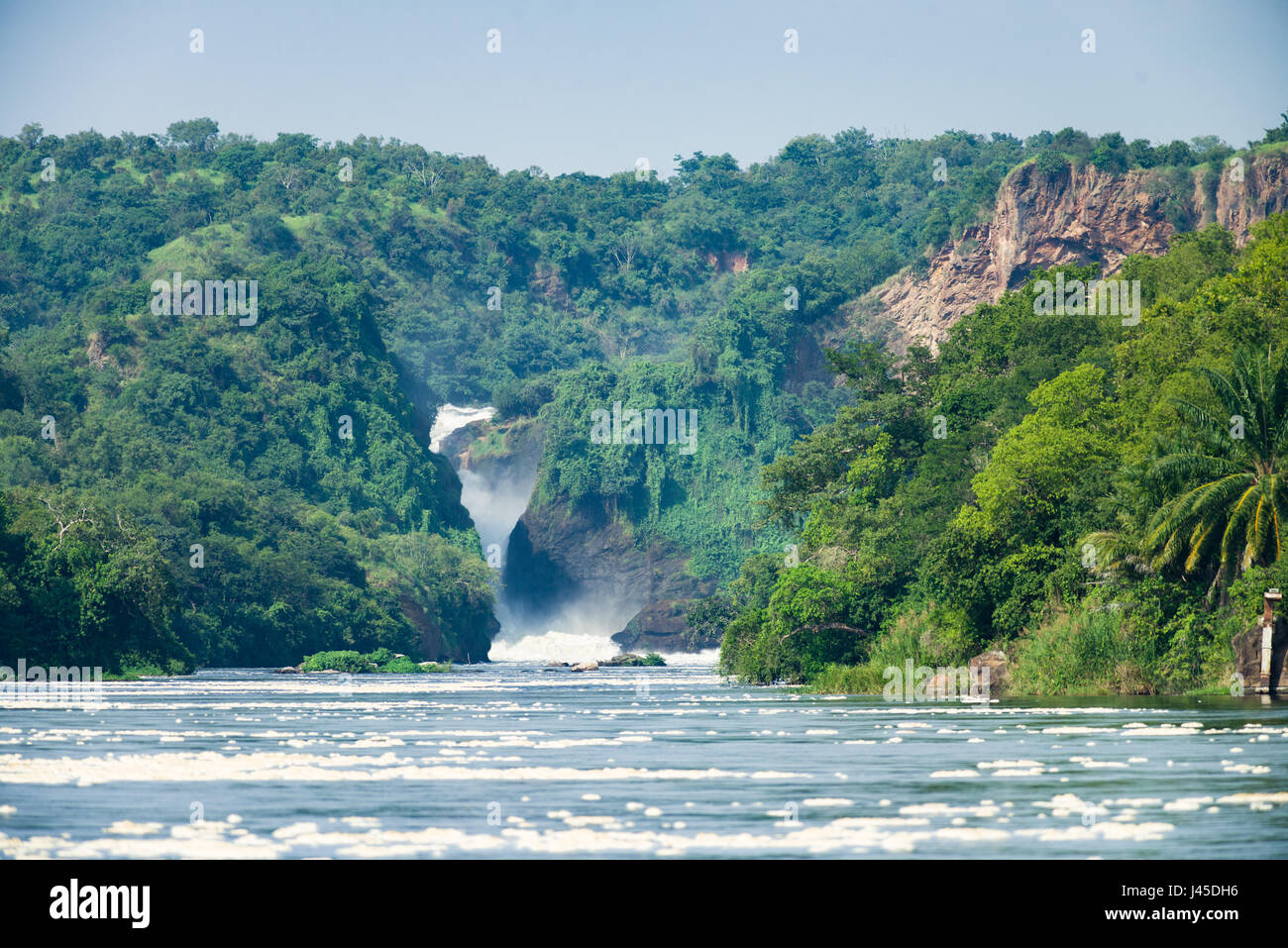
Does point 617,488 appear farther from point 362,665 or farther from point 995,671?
point 995,671

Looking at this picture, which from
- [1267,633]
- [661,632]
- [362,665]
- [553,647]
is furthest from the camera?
[553,647]

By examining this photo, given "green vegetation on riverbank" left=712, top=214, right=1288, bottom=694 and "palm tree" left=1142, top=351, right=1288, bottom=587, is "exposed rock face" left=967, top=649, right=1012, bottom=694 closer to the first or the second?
"green vegetation on riverbank" left=712, top=214, right=1288, bottom=694

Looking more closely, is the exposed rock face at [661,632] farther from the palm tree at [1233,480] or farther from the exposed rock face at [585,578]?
the palm tree at [1233,480]

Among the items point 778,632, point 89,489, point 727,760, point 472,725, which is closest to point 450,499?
point 89,489

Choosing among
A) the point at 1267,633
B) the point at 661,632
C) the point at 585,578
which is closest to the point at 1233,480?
the point at 1267,633
